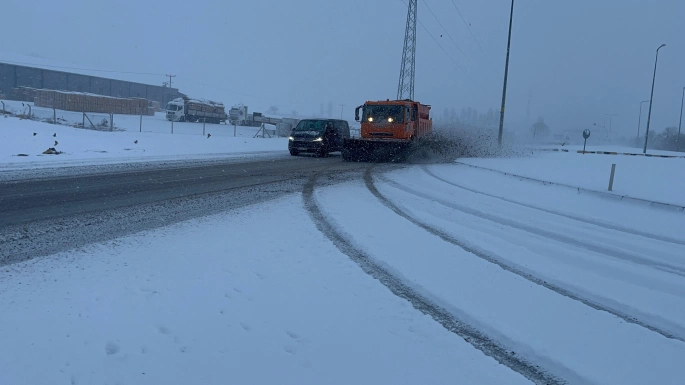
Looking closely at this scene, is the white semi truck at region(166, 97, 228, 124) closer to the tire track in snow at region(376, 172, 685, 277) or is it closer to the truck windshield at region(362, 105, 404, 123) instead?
the truck windshield at region(362, 105, 404, 123)

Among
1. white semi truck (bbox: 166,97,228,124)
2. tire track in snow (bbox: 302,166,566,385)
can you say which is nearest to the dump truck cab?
tire track in snow (bbox: 302,166,566,385)

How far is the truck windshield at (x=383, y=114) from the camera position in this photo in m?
25.6

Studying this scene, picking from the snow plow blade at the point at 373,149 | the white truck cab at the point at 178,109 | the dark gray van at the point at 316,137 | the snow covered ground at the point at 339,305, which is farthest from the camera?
the white truck cab at the point at 178,109

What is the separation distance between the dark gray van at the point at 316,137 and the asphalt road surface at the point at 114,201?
10190mm

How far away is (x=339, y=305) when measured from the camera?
5.23 meters

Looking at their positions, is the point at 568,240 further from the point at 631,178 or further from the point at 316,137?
the point at 316,137

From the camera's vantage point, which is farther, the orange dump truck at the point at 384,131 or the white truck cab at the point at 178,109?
the white truck cab at the point at 178,109

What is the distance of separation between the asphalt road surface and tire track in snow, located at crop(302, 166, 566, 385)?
317 cm

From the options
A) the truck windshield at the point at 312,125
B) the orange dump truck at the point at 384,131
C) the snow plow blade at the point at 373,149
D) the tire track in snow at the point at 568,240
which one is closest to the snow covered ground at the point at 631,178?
the snow plow blade at the point at 373,149

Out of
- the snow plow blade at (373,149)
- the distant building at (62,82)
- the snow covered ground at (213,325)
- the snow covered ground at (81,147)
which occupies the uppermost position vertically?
the distant building at (62,82)

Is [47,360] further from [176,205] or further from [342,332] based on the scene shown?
[176,205]

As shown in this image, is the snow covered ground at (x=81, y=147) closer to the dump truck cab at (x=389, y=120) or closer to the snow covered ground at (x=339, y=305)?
the dump truck cab at (x=389, y=120)

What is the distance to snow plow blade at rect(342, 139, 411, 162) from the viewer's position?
24609mm

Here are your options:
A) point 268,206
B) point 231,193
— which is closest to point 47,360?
point 268,206
